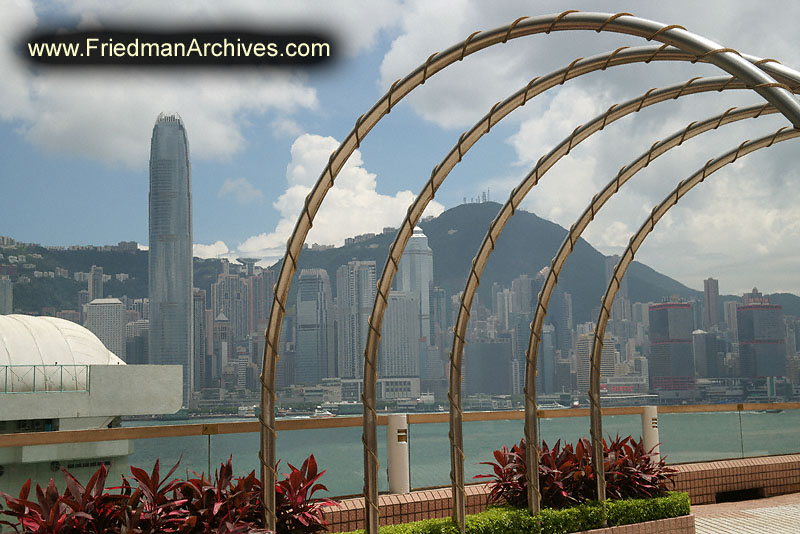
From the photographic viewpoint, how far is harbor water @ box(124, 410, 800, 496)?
7.12m

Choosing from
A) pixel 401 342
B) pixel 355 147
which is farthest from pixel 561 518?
pixel 401 342

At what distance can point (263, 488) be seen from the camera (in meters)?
5.90

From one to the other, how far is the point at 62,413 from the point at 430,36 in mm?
69454

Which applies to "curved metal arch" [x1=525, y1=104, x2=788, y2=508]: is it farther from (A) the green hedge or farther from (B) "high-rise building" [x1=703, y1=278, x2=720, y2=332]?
(B) "high-rise building" [x1=703, y1=278, x2=720, y2=332]

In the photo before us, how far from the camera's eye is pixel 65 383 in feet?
83.7

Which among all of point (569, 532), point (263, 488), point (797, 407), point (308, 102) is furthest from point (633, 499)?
point (308, 102)

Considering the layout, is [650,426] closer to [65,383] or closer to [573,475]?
[573,475]

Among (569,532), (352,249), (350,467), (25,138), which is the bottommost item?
(569,532)

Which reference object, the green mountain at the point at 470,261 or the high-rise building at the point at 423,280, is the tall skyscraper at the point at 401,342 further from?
the green mountain at the point at 470,261

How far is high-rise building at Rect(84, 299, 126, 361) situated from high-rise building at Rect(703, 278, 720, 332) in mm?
63182

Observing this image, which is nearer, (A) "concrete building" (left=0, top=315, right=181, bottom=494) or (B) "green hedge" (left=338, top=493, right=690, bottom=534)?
(B) "green hedge" (left=338, top=493, right=690, bottom=534)

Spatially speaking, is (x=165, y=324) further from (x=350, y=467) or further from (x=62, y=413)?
(x=350, y=467)

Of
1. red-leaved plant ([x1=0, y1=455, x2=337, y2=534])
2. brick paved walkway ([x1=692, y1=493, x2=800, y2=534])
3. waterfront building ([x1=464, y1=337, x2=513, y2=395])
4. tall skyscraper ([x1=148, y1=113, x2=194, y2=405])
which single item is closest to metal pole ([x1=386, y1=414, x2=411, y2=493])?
red-leaved plant ([x1=0, y1=455, x2=337, y2=534])

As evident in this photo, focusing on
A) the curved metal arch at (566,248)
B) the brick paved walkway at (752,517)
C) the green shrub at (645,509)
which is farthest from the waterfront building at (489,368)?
the curved metal arch at (566,248)
